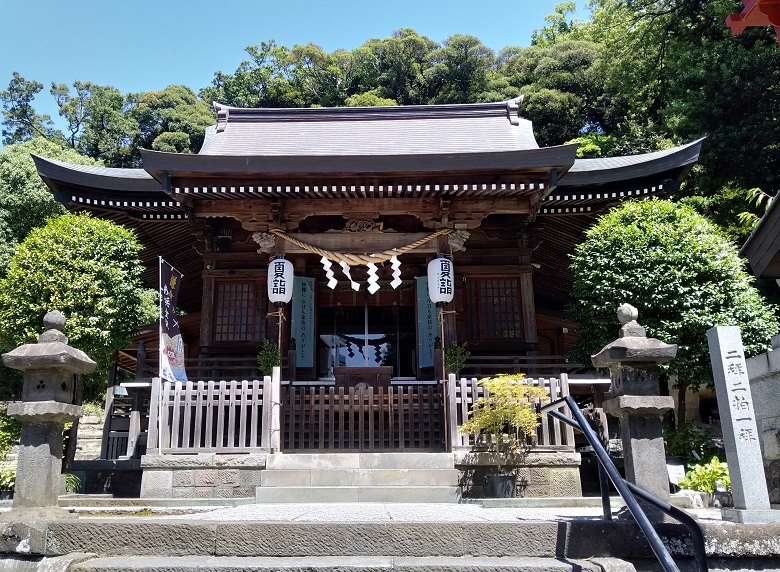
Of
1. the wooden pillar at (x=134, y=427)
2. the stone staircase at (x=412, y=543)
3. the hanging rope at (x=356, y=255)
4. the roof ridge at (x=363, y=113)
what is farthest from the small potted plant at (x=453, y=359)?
the roof ridge at (x=363, y=113)

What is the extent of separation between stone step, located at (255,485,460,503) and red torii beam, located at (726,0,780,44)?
577cm

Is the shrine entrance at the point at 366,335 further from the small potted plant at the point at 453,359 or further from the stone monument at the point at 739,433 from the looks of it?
the stone monument at the point at 739,433

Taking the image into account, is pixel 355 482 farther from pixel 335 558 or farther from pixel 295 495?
pixel 335 558

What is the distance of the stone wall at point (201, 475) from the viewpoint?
7.52m

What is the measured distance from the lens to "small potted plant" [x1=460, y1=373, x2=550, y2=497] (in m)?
7.31

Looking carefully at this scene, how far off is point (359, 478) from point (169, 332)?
357cm

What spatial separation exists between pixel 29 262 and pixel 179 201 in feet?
8.31

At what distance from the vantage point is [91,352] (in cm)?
956

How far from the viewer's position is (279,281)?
380 inches

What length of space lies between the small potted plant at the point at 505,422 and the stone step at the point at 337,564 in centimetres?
347

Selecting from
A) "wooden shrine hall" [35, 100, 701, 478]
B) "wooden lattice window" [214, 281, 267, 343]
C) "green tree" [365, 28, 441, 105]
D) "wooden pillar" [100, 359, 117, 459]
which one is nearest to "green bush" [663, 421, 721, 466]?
"wooden shrine hall" [35, 100, 701, 478]

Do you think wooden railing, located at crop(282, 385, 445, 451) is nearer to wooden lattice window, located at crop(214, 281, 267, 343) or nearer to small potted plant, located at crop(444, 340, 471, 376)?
small potted plant, located at crop(444, 340, 471, 376)

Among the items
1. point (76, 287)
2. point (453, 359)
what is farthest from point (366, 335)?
point (76, 287)

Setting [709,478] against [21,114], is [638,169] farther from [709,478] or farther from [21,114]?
[21,114]
